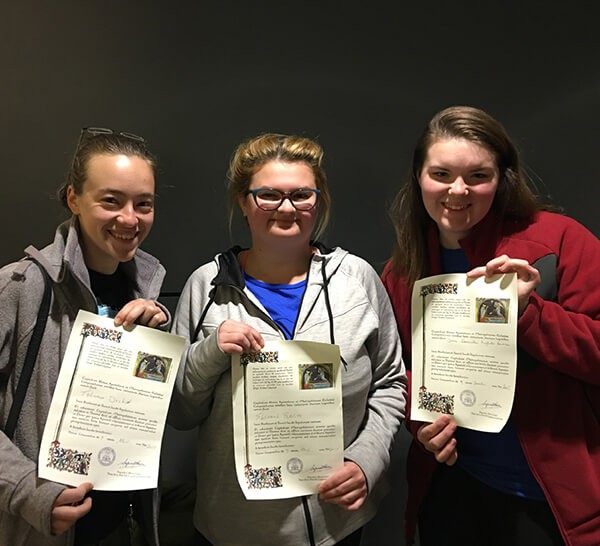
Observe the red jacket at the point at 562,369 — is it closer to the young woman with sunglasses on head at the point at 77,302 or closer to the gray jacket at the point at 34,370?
the young woman with sunglasses on head at the point at 77,302

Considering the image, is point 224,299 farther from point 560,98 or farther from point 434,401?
point 560,98

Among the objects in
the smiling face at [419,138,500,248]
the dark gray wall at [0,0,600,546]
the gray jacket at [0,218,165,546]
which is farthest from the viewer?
the dark gray wall at [0,0,600,546]

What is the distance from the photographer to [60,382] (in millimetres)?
1208

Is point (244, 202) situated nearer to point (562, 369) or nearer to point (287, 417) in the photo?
point (287, 417)

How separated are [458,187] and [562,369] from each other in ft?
1.66

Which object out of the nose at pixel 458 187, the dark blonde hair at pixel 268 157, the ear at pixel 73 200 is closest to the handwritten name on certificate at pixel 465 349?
the nose at pixel 458 187

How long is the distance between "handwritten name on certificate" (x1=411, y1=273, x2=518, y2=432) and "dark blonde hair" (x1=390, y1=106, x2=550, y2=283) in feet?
0.60

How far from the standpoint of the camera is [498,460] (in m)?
1.42

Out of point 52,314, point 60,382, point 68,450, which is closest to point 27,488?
point 68,450

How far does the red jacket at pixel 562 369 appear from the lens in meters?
1.30

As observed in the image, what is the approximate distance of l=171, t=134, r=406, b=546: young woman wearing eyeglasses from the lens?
1339 millimetres

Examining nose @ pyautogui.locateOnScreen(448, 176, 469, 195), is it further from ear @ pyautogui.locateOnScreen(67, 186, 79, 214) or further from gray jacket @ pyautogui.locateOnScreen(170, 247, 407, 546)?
ear @ pyautogui.locateOnScreen(67, 186, 79, 214)

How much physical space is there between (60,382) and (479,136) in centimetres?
117

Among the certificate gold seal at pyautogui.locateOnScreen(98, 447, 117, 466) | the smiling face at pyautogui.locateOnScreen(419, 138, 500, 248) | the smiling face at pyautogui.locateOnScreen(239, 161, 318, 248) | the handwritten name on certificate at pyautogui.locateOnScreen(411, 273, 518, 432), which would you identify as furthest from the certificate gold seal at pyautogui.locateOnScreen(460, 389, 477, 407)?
the certificate gold seal at pyautogui.locateOnScreen(98, 447, 117, 466)
